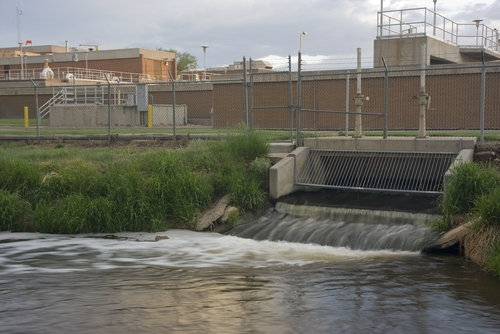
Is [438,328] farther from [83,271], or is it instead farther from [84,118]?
[84,118]


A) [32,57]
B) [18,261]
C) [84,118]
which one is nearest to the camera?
[18,261]

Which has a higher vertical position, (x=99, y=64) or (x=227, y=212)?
(x=99, y=64)

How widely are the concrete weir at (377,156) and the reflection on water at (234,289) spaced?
2979 millimetres

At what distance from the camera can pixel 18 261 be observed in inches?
424

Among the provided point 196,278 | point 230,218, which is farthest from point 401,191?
point 196,278

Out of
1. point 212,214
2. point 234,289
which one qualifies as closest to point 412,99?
point 212,214

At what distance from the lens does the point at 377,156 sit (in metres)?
14.8

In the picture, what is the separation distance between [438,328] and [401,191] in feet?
20.7

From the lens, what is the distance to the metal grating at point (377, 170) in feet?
46.1

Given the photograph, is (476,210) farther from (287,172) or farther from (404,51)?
(404,51)

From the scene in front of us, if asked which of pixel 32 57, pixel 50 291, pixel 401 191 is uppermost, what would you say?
pixel 32 57

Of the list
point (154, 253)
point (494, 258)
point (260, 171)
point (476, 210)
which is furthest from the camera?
point (260, 171)

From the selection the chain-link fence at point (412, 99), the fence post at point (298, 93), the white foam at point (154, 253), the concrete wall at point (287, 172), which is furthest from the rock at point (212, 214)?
the chain-link fence at point (412, 99)

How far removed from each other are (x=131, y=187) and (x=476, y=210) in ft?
24.7
